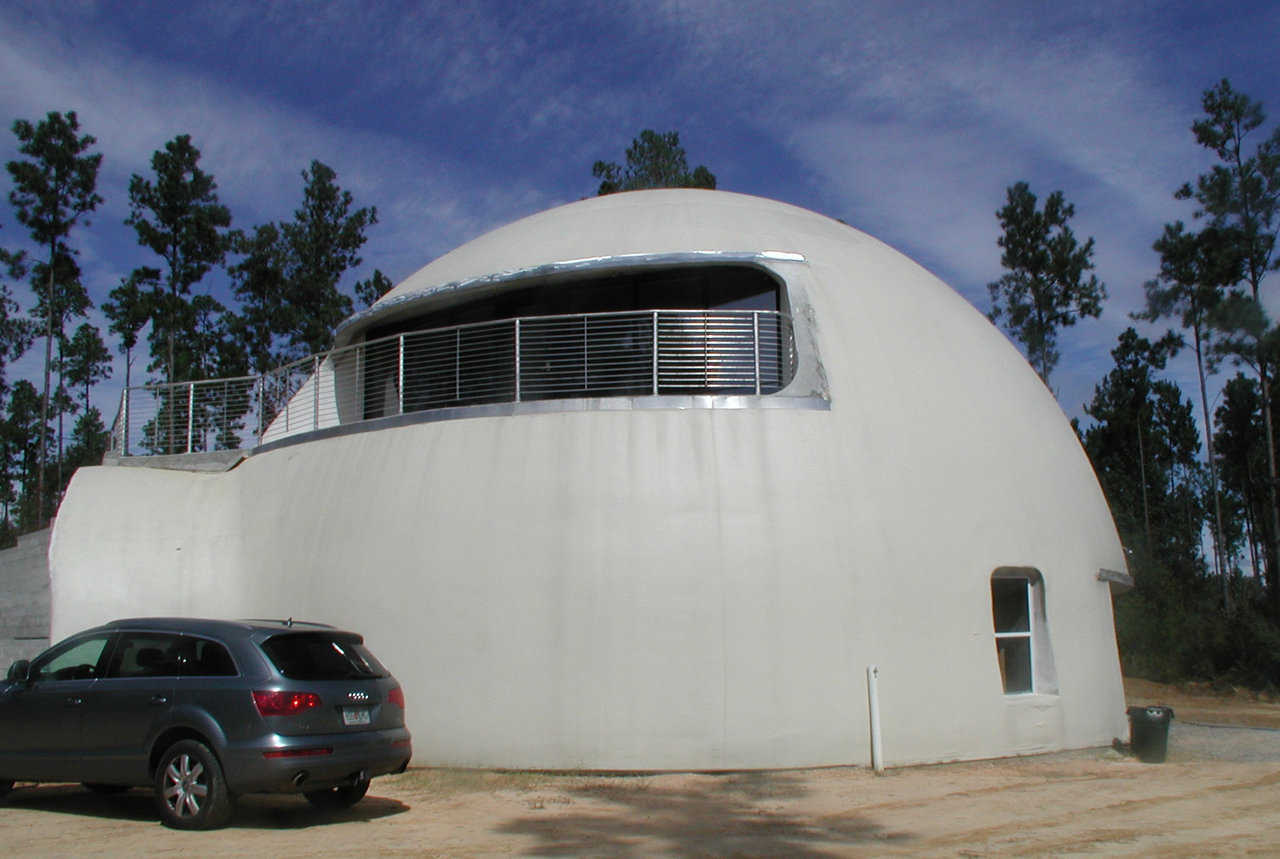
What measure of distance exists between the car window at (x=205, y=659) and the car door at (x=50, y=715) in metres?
0.92

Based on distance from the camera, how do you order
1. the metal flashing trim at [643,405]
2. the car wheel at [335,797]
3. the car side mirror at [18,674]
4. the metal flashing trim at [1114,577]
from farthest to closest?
1. the metal flashing trim at [1114,577]
2. the metal flashing trim at [643,405]
3. the car side mirror at [18,674]
4. the car wheel at [335,797]

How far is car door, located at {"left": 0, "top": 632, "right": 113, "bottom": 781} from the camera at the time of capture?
827 centimetres

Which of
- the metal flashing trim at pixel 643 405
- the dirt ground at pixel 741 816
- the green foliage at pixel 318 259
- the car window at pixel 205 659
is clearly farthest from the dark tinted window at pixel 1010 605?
the green foliage at pixel 318 259

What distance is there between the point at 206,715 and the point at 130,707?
86 cm

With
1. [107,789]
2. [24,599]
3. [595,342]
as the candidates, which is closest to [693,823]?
[107,789]

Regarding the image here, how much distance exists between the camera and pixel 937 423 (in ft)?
38.3

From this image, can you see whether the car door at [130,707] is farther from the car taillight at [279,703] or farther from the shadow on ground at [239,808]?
the car taillight at [279,703]

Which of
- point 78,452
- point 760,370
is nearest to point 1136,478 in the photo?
point 760,370

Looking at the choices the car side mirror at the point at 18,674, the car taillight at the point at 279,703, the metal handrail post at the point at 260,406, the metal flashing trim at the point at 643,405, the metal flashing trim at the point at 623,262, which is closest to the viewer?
the car taillight at the point at 279,703

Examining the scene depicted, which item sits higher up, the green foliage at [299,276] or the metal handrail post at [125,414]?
the green foliage at [299,276]

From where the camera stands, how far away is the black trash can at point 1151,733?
1189 cm

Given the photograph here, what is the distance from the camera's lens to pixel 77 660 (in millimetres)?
8805

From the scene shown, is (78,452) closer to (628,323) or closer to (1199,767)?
(628,323)

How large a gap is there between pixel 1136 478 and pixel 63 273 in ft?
150
